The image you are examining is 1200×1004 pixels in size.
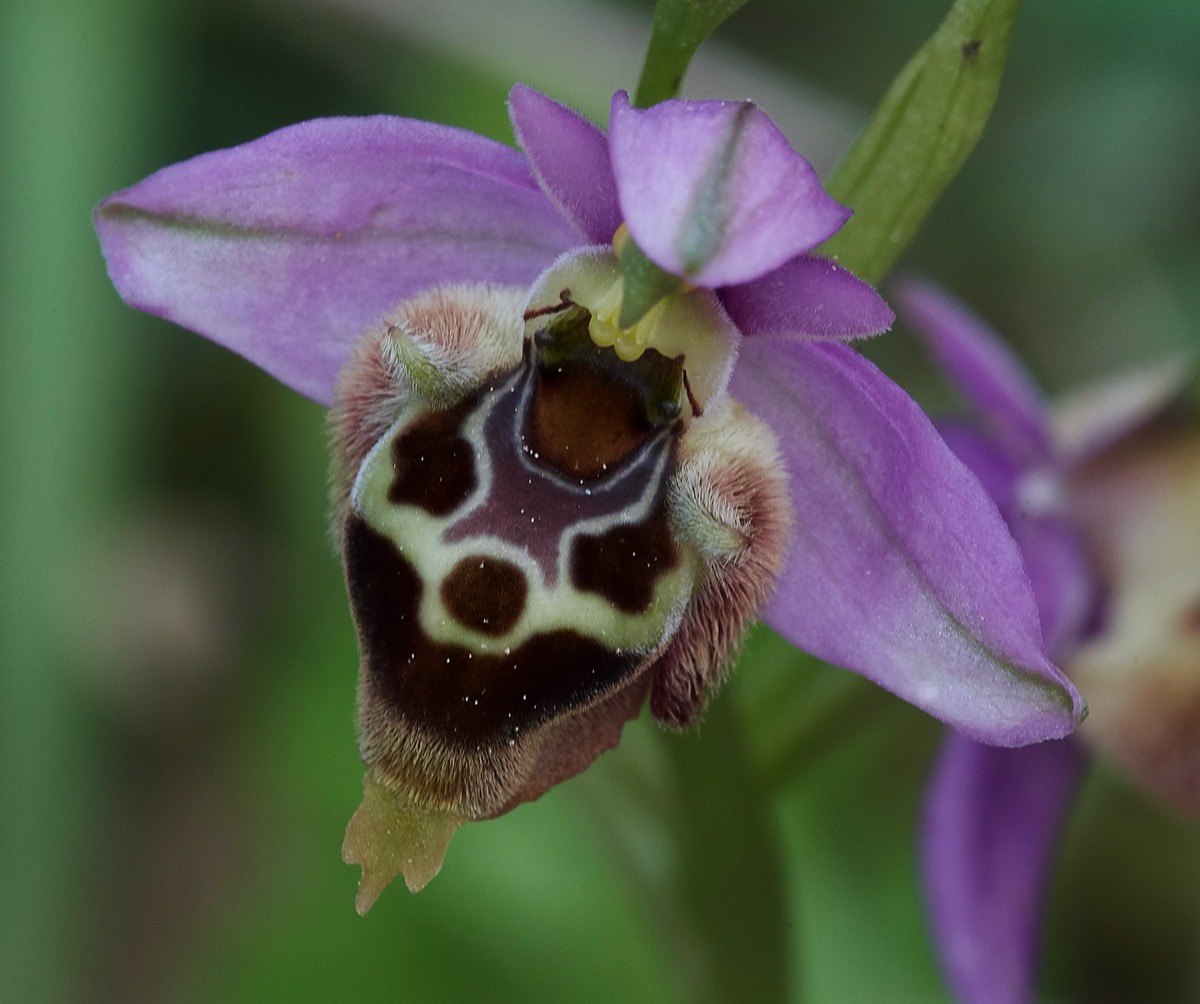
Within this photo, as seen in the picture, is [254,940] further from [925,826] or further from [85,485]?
[925,826]

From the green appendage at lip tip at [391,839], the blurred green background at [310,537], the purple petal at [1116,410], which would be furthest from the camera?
the blurred green background at [310,537]

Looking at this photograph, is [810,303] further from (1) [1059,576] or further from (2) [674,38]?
(1) [1059,576]

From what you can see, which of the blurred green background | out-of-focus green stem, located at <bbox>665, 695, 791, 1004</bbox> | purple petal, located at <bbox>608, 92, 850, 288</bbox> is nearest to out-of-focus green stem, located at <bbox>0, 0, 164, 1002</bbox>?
the blurred green background

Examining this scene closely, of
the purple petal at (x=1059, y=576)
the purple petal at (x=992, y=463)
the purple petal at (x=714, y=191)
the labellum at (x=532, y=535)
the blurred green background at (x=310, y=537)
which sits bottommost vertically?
the blurred green background at (x=310, y=537)

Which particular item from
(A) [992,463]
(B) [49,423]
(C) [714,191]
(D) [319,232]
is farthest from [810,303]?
(B) [49,423]

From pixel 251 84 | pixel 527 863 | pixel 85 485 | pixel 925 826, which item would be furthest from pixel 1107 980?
pixel 251 84

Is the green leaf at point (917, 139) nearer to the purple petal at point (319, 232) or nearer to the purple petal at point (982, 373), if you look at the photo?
the purple petal at point (319, 232)

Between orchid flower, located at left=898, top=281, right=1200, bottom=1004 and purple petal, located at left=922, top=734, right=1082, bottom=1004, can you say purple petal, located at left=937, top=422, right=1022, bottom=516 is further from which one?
purple petal, located at left=922, top=734, right=1082, bottom=1004

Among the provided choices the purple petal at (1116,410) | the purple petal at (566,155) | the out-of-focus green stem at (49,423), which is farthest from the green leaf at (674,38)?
the out-of-focus green stem at (49,423)
